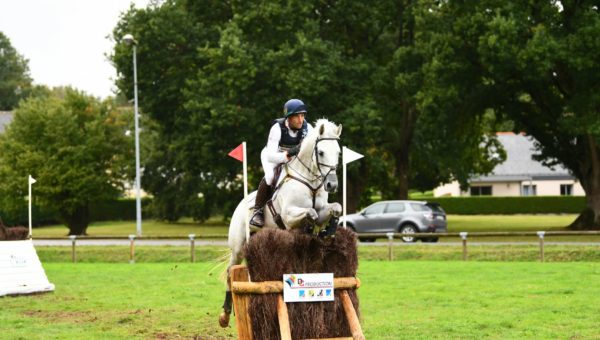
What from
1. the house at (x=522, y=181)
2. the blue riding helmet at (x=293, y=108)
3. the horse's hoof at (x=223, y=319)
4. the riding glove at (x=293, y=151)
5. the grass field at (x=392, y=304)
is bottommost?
the grass field at (x=392, y=304)

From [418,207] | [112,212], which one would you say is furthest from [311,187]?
[112,212]

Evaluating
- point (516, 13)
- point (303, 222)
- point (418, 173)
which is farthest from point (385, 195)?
point (303, 222)

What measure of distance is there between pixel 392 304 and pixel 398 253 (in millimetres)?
12223

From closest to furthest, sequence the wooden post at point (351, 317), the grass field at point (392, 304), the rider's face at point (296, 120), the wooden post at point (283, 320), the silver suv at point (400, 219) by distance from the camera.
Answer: the wooden post at point (283, 320) < the wooden post at point (351, 317) < the rider's face at point (296, 120) < the grass field at point (392, 304) < the silver suv at point (400, 219)

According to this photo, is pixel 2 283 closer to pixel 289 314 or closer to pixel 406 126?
pixel 289 314

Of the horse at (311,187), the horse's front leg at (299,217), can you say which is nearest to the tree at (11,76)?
the horse at (311,187)

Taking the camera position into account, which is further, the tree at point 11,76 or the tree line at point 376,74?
Result: the tree at point 11,76

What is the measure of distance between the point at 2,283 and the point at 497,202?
5439 cm

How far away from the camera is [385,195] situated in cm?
5119

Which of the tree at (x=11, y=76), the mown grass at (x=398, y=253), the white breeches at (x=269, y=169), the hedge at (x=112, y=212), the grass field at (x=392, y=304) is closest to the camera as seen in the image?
the white breeches at (x=269, y=169)

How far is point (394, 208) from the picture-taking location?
31.5 metres

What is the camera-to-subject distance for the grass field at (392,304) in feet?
35.2

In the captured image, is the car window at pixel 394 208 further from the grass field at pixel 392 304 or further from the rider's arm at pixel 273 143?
the rider's arm at pixel 273 143

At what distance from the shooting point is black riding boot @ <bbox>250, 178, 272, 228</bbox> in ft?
31.6
